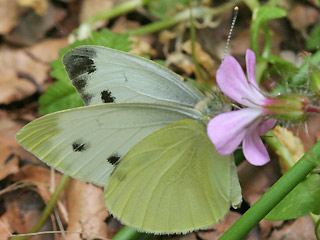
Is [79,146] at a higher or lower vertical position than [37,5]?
lower

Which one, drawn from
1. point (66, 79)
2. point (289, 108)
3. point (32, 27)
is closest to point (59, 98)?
point (66, 79)

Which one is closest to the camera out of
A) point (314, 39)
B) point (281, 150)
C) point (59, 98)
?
point (281, 150)

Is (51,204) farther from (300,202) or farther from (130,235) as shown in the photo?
(300,202)

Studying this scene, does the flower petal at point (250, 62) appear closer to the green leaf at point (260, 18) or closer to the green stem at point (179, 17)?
the green leaf at point (260, 18)

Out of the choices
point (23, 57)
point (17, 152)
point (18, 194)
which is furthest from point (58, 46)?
point (18, 194)

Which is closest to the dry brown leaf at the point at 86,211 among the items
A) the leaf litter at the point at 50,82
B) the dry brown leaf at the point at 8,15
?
the leaf litter at the point at 50,82
